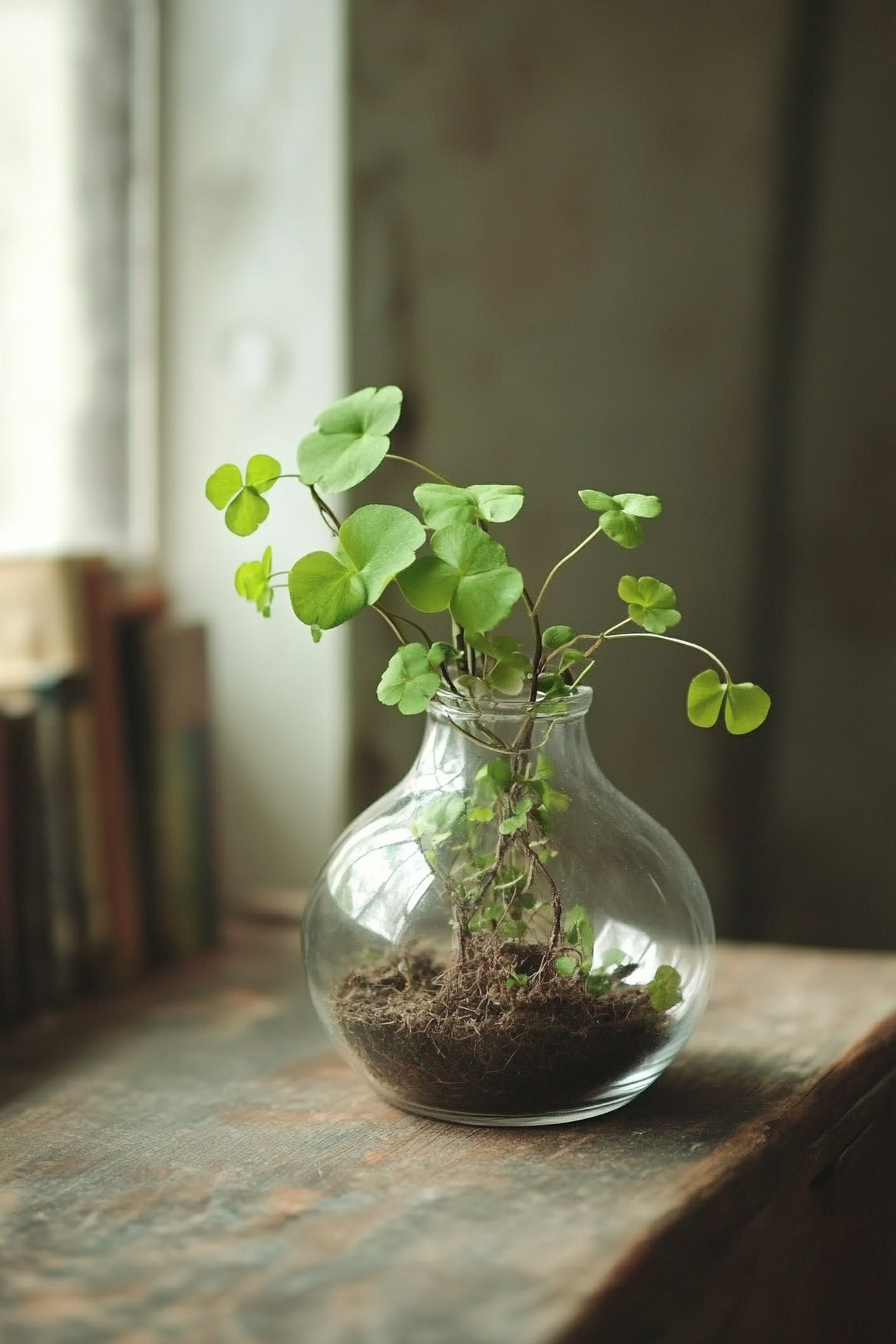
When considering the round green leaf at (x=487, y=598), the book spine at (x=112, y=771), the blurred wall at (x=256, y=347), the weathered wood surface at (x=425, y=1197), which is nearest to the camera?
the weathered wood surface at (x=425, y=1197)

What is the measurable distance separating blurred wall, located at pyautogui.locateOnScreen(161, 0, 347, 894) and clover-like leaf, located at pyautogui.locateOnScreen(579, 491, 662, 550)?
0.77 metres

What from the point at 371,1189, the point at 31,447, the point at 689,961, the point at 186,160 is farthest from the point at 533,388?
the point at 371,1189

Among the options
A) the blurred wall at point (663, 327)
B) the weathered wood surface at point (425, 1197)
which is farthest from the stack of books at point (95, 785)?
the blurred wall at point (663, 327)

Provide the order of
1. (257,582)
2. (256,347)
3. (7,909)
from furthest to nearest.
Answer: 1. (256,347)
2. (7,909)
3. (257,582)

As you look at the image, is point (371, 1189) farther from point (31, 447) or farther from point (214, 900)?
point (31, 447)

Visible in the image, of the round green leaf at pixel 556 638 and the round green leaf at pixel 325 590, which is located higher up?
the round green leaf at pixel 325 590

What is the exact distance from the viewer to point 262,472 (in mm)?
791

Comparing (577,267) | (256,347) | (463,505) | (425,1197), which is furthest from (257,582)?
(577,267)

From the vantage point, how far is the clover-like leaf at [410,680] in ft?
2.43

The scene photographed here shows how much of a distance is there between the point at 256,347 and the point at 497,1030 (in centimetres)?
98

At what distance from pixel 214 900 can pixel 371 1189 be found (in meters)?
0.66

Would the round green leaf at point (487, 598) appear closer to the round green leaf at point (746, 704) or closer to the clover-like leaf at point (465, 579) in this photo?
the clover-like leaf at point (465, 579)

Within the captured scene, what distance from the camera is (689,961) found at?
0.80 metres

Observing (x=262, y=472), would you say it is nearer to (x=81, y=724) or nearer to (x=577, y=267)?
(x=81, y=724)
